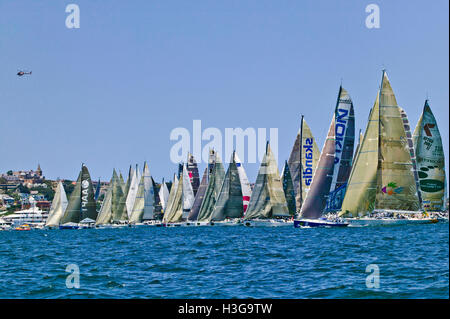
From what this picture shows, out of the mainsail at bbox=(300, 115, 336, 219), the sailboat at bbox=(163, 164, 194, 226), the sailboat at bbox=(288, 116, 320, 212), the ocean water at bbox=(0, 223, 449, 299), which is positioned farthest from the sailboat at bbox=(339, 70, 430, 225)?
the sailboat at bbox=(163, 164, 194, 226)

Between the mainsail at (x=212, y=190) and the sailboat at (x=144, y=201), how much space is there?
13790 mm

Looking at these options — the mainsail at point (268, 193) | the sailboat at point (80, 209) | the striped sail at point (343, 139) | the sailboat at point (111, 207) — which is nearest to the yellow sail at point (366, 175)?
the striped sail at point (343, 139)

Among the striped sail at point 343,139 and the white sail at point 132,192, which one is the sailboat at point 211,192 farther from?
the striped sail at point 343,139

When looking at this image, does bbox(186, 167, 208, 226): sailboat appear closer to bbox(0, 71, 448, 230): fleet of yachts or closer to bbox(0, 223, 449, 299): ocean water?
bbox(0, 71, 448, 230): fleet of yachts

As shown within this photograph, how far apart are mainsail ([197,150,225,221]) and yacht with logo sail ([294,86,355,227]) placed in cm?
3336

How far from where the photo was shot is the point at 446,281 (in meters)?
20.2

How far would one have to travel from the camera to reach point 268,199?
81.6m

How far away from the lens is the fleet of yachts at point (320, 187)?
2299 inches

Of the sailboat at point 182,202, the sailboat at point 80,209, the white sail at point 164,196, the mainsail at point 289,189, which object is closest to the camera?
the mainsail at point 289,189

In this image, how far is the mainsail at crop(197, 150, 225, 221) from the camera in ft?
321

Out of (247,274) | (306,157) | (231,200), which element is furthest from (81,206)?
(247,274)

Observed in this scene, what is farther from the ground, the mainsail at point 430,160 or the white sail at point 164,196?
the mainsail at point 430,160
